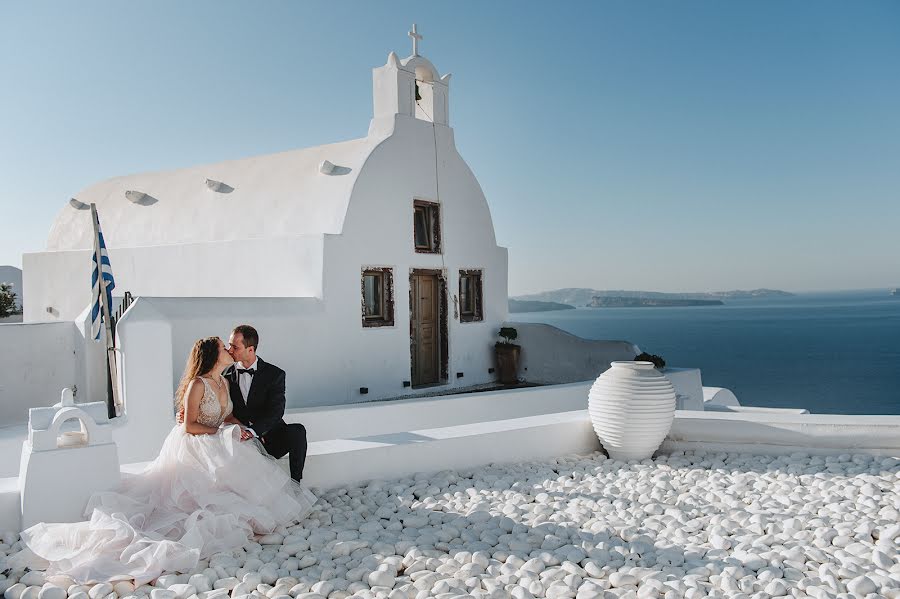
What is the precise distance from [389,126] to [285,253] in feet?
8.24

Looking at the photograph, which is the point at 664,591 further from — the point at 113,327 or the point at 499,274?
the point at 499,274

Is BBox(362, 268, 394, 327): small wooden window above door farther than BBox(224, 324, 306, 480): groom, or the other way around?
BBox(362, 268, 394, 327): small wooden window above door

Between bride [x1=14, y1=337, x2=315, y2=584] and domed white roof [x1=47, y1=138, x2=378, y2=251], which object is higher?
domed white roof [x1=47, y1=138, x2=378, y2=251]

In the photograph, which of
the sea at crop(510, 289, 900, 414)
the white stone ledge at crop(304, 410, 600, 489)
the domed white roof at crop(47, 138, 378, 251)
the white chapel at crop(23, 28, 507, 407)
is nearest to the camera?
the white stone ledge at crop(304, 410, 600, 489)

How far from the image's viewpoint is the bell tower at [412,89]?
10.9 metres

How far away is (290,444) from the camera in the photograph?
4516mm

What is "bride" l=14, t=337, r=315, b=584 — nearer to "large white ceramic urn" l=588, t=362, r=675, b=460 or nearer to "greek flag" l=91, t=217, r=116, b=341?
"large white ceramic urn" l=588, t=362, r=675, b=460

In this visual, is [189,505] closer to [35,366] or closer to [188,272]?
[35,366]

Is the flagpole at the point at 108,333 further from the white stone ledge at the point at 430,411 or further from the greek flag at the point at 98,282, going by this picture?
the white stone ledge at the point at 430,411

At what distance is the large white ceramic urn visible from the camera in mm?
5316

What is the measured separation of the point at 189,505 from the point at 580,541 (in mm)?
2128

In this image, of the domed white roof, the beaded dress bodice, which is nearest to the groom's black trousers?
the beaded dress bodice

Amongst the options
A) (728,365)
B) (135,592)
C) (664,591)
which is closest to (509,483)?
(664,591)

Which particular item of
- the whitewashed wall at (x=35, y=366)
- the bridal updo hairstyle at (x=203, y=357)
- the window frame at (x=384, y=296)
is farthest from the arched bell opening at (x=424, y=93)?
the bridal updo hairstyle at (x=203, y=357)
